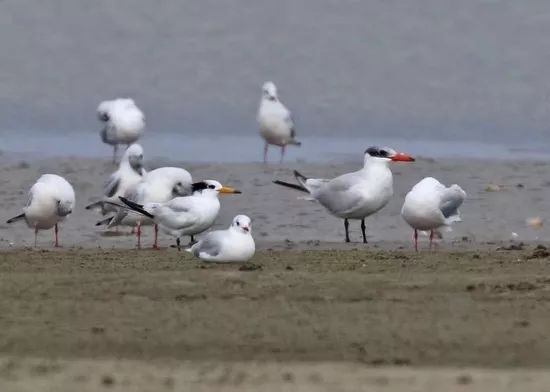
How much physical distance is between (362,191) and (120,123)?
17.8 feet

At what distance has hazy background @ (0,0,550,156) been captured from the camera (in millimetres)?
20562

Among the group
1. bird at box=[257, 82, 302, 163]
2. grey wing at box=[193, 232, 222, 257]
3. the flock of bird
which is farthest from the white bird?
grey wing at box=[193, 232, 222, 257]

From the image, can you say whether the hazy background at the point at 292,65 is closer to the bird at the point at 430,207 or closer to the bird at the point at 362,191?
the bird at the point at 362,191

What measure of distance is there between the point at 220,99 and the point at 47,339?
1327 centimetres

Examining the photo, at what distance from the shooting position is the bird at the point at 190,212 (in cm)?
1245

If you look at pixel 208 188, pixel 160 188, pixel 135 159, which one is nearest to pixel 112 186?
pixel 135 159

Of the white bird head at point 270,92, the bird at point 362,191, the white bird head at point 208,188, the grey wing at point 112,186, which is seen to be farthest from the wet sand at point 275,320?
the white bird head at point 270,92

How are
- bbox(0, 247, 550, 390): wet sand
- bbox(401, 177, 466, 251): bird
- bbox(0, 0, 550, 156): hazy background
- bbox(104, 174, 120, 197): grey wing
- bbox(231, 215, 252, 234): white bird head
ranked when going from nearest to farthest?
bbox(0, 247, 550, 390): wet sand → bbox(231, 215, 252, 234): white bird head → bbox(401, 177, 466, 251): bird → bbox(104, 174, 120, 197): grey wing → bbox(0, 0, 550, 156): hazy background

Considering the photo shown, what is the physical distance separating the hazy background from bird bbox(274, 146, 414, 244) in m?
6.12

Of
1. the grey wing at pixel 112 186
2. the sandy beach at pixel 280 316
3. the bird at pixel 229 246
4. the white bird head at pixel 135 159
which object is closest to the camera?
the sandy beach at pixel 280 316

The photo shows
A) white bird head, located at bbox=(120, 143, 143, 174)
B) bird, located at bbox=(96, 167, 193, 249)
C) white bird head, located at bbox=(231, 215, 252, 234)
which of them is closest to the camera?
white bird head, located at bbox=(231, 215, 252, 234)

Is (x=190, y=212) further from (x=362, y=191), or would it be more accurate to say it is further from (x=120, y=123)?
(x=120, y=123)

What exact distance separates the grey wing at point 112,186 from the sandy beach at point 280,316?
1305mm

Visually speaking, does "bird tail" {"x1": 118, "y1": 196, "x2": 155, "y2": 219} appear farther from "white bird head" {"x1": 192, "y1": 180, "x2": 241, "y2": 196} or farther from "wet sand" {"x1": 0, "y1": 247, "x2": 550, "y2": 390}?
"wet sand" {"x1": 0, "y1": 247, "x2": 550, "y2": 390}
